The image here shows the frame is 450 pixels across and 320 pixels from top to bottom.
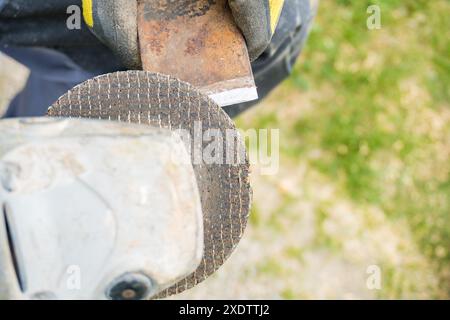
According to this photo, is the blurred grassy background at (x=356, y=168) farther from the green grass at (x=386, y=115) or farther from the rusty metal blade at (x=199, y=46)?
the rusty metal blade at (x=199, y=46)

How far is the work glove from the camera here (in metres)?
0.89

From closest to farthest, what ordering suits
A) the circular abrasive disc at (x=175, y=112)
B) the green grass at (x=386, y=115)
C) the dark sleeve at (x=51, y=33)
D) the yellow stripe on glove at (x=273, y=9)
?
the circular abrasive disc at (x=175, y=112), the yellow stripe on glove at (x=273, y=9), the dark sleeve at (x=51, y=33), the green grass at (x=386, y=115)

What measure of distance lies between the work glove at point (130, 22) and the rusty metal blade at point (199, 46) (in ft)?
0.06

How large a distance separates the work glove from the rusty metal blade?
0.06 feet

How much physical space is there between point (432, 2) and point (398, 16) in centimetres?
14

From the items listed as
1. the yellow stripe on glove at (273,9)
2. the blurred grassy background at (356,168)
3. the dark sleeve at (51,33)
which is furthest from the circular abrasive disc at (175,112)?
the blurred grassy background at (356,168)

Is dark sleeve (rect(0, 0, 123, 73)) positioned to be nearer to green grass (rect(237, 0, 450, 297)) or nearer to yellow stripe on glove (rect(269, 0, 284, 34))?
yellow stripe on glove (rect(269, 0, 284, 34))

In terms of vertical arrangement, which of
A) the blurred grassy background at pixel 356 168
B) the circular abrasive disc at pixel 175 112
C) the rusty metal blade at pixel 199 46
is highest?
the rusty metal blade at pixel 199 46

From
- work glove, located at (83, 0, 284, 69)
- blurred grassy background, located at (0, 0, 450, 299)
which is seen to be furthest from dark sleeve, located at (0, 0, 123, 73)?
A: blurred grassy background, located at (0, 0, 450, 299)

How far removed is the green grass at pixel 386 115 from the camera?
196cm

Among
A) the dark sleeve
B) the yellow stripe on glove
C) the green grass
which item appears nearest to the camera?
the yellow stripe on glove
